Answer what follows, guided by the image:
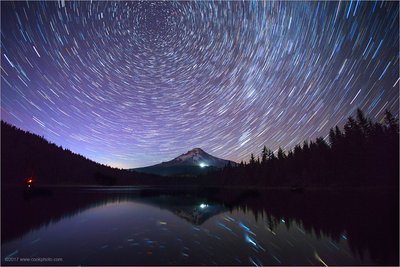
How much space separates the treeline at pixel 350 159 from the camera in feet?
228

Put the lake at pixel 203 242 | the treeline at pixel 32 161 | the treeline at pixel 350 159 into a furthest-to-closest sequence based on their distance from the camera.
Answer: the treeline at pixel 32 161, the treeline at pixel 350 159, the lake at pixel 203 242

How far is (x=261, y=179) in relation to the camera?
111 metres

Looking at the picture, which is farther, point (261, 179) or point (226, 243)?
point (261, 179)

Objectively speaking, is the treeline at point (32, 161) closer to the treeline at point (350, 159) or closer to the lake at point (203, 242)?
the treeline at point (350, 159)

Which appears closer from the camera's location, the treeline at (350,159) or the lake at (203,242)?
the lake at (203,242)

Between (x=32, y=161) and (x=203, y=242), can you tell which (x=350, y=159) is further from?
(x=32, y=161)

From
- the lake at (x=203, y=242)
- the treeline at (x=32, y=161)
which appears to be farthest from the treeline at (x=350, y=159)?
the treeline at (x=32, y=161)

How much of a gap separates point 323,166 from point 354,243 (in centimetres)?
7256

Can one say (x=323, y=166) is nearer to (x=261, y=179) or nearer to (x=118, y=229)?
(x=261, y=179)

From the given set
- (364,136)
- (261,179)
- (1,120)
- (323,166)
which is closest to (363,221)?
(323,166)

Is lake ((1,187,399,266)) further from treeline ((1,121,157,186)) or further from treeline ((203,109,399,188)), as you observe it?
treeline ((1,121,157,186))

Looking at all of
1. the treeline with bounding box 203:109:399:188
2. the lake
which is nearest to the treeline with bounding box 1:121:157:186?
the treeline with bounding box 203:109:399:188

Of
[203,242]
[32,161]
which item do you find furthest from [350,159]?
[32,161]

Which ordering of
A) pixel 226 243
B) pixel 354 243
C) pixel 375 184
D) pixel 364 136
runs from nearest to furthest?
1. pixel 354 243
2. pixel 226 243
3. pixel 375 184
4. pixel 364 136
